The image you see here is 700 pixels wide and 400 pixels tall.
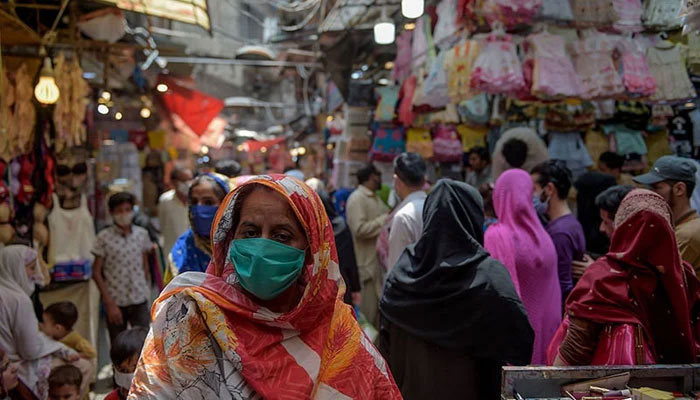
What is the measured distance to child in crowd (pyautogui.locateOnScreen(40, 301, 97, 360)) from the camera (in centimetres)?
407

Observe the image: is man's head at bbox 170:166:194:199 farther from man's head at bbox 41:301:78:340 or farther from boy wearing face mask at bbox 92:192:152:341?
man's head at bbox 41:301:78:340

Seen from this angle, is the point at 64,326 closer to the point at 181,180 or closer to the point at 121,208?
the point at 121,208

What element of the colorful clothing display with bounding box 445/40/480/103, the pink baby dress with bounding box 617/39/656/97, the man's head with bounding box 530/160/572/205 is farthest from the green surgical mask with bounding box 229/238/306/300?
the pink baby dress with bounding box 617/39/656/97

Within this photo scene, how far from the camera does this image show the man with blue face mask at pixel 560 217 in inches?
149

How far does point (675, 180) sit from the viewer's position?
2977mm

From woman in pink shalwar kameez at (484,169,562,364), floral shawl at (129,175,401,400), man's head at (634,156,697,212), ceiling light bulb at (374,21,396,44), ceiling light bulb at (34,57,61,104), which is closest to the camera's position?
floral shawl at (129,175,401,400)

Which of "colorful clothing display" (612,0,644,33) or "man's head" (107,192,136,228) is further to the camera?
"man's head" (107,192,136,228)

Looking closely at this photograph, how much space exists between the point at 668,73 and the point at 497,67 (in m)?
1.48

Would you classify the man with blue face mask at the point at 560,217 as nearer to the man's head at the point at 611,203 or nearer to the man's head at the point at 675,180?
the man's head at the point at 611,203

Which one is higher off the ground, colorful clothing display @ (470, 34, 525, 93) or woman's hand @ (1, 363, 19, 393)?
colorful clothing display @ (470, 34, 525, 93)

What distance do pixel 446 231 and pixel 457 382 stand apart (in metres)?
0.75

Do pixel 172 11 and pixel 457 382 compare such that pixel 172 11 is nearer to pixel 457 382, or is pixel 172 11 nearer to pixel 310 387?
pixel 457 382

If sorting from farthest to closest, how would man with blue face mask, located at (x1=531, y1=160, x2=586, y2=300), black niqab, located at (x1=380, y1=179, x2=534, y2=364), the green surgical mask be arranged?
1. man with blue face mask, located at (x1=531, y1=160, x2=586, y2=300)
2. black niqab, located at (x1=380, y1=179, x2=534, y2=364)
3. the green surgical mask

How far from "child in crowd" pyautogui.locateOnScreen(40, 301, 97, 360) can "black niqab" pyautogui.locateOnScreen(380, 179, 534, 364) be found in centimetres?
251
